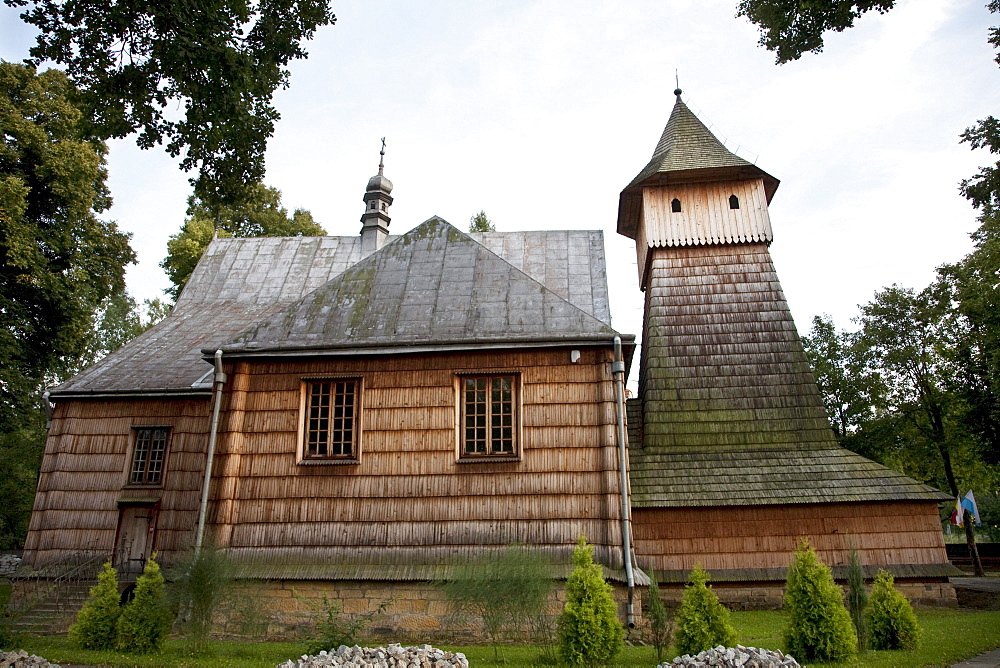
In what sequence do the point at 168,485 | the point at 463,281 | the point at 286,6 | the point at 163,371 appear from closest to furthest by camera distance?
1. the point at 286,6
2. the point at 463,281
3. the point at 168,485
4. the point at 163,371

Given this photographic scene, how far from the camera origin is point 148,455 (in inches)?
565

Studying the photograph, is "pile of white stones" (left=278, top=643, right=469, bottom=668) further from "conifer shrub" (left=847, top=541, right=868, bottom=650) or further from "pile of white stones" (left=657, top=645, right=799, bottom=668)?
"conifer shrub" (left=847, top=541, right=868, bottom=650)

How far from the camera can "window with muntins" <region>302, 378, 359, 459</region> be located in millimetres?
11633

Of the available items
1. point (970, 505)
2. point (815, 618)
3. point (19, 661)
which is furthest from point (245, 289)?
point (970, 505)

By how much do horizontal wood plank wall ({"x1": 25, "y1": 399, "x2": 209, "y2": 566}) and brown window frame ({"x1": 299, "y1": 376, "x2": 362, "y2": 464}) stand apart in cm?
338

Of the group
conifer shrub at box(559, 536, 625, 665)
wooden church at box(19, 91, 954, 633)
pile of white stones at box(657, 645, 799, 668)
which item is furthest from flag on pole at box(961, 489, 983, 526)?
conifer shrub at box(559, 536, 625, 665)

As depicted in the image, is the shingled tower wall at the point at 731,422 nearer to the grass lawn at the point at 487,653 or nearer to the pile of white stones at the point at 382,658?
the grass lawn at the point at 487,653

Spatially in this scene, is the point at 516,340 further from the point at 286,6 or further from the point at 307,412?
the point at 286,6

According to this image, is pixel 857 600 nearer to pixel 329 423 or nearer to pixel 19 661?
pixel 329 423

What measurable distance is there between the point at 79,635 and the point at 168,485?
4.77m

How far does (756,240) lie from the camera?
1823 centimetres

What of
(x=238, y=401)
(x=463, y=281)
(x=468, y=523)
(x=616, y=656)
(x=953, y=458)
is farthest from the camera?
(x=953, y=458)

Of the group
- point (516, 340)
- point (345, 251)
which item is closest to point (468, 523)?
point (516, 340)

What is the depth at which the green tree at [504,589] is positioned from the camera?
866 cm
